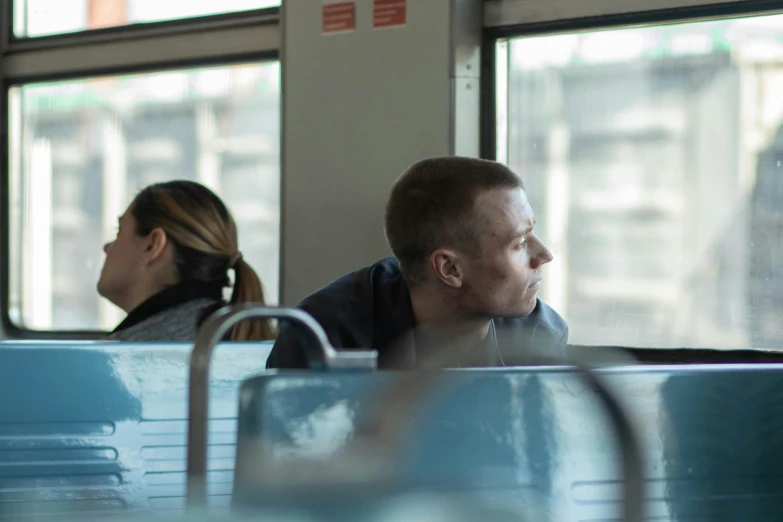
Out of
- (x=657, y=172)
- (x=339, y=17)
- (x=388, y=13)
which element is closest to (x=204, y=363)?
(x=657, y=172)

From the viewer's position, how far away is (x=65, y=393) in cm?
216

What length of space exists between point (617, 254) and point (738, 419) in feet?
3.96

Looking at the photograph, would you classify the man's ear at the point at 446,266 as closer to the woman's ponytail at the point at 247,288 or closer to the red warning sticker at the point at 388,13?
the woman's ponytail at the point at 247,288

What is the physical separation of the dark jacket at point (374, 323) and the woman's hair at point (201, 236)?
73 cm

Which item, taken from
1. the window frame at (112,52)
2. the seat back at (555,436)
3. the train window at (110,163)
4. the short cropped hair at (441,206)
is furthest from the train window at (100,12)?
the seat back at (555,436)

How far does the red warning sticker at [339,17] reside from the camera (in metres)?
3.17

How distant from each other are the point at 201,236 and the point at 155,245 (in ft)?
0.39

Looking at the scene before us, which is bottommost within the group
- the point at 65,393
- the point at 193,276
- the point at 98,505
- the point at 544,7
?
the point at 98,505

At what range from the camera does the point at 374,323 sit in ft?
7.10

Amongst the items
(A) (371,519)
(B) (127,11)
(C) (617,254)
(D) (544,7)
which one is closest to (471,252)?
(C) (617,254)

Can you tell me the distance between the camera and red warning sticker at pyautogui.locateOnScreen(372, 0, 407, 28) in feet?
10.0

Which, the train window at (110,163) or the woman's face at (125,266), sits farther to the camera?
the train window at (110,163)

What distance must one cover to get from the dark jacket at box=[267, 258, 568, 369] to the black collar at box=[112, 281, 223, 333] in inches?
30.0

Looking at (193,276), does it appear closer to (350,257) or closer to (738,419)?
(350,257)
